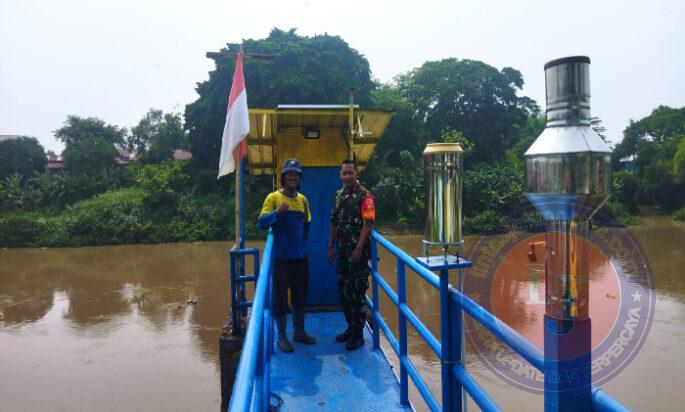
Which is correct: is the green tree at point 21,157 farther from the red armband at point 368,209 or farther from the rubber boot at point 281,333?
the red armband at point 368,209

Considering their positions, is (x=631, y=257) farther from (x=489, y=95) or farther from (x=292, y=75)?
(x=489, y=95)

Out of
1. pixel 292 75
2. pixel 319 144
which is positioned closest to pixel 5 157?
pixel 292 75

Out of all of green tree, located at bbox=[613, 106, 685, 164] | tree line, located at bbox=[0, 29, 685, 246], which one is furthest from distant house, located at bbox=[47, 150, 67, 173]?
green tree, located at bbox=[613, 106, 685, 164]

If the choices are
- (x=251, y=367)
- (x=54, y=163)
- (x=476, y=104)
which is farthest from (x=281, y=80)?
(x=54, y=163)

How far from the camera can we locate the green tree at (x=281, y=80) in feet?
71.3

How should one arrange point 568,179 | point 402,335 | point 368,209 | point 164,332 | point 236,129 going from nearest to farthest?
point 568,179
point 402,335
point 368,209
point 236,129
point 164,332

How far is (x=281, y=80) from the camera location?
21.5 meters

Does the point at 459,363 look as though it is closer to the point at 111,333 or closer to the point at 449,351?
the point at 449,351

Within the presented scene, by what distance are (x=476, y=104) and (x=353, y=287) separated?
28.9 meters

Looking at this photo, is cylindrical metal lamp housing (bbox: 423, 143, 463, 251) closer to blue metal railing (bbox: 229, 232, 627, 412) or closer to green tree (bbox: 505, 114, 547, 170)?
blue metal railing (bbox: 229, 232, 627, 412)

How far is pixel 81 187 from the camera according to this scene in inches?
1018

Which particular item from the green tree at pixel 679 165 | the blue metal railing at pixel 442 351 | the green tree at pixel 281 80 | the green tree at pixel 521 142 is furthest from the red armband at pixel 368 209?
the green tree at pixel 679 165

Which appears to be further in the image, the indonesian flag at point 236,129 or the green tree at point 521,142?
the green tree at point 521,142
